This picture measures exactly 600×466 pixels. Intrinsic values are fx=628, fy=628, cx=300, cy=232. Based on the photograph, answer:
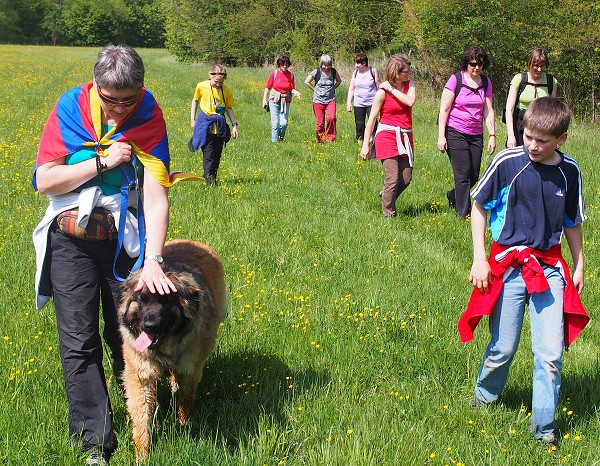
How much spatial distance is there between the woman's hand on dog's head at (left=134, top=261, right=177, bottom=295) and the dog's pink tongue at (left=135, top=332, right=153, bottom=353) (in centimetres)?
25

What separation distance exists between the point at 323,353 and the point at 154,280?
5.97ft

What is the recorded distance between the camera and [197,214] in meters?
8.30

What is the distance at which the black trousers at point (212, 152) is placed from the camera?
1034 cm

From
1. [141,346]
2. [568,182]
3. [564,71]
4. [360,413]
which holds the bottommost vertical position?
[360,413]

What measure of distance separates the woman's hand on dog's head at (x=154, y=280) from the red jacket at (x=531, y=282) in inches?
74.5

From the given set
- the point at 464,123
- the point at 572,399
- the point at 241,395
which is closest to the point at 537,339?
the point at 572,399

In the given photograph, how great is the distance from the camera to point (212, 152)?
34.2 ft

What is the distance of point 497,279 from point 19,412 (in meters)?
2.96

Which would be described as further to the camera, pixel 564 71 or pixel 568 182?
pixel 564 71

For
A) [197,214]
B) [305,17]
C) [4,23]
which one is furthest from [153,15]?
[197,214]

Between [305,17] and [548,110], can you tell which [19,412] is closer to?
[548,110]

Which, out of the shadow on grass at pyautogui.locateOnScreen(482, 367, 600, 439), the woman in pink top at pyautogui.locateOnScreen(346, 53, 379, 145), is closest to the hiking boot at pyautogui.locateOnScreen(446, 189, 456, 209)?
the shadow on grass at pyautogui.locateOnScreen(482, 367, 600, 439)

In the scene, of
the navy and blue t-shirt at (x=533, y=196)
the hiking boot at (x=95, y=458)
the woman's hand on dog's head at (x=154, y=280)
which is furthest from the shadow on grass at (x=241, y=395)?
the navy and blue t-shirt at (x=533, y=196)

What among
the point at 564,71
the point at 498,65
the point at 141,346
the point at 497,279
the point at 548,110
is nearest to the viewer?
the point at 141,346
